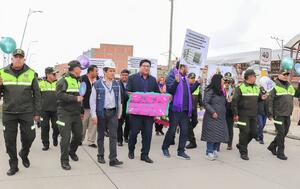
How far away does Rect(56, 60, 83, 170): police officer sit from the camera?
635 centimetres

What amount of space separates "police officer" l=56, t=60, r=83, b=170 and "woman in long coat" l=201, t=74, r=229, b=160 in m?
2.49

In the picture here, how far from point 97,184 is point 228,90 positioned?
4880 millimetres

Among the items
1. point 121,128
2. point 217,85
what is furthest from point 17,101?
point 217,85

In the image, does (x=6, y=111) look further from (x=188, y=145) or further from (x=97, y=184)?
(x=188, y=145)

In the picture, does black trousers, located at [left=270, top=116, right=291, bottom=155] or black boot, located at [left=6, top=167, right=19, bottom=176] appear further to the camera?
black trousers, located at [left=270, top=116, right=291, bottom=155]

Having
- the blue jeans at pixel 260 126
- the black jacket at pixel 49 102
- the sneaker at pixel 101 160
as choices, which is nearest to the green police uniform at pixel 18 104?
the sneaker at pixel 101 160

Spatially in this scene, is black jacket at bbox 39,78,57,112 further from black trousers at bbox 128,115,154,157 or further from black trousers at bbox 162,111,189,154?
black trousers at bbox 162,111,189,154

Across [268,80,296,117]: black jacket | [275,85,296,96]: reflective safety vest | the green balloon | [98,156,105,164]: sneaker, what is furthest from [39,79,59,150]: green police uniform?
the green balloon

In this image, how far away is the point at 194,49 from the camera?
8.41 metres

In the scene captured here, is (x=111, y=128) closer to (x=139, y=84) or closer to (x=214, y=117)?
(x=139, y=84)

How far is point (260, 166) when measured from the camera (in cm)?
700

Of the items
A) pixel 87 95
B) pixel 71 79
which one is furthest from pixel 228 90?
pixel 71 79

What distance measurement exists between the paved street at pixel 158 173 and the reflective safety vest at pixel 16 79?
55.5 inches

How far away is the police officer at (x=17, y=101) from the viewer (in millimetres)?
5832
